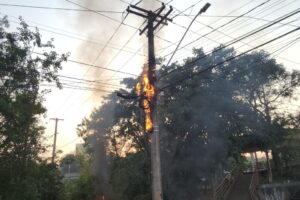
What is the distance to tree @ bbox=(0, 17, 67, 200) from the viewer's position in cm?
1338

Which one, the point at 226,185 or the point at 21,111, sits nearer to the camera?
the point at 21,111

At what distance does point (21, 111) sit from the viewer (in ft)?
48.5

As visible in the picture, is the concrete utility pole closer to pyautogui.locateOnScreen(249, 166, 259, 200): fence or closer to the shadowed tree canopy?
the shadowed tree canopy

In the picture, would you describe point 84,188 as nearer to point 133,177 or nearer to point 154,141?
point 133,177

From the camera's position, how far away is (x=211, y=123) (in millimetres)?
24594

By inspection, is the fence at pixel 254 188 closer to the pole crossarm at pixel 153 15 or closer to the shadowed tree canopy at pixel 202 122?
the shadowed tree canopy at pixel 202 122

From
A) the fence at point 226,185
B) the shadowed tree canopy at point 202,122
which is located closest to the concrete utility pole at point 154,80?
the shadowed tree canopy at point 202,122

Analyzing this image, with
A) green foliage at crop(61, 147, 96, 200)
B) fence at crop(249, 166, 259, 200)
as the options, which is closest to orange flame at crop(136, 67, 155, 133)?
fence at crop(249, 166, 259, 200)

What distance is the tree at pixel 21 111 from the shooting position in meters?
13.4

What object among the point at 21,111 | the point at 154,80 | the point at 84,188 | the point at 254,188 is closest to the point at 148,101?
the point at 154,80

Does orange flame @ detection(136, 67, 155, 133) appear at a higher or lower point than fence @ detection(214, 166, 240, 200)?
higher

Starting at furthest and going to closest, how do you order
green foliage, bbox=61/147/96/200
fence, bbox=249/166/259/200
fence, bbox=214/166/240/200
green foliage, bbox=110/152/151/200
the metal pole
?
green foliage, bbox=61/147/96/200 → green foliage, bbox=110/152/151/200 → fence, bbox=214/166/240/200 → fence, bbox=249/166/259/200 → the metal pole

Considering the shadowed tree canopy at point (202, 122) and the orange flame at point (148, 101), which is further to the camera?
the shadowed tree canopy at point (202, 122)

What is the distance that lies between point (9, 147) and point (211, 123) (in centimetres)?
1484
